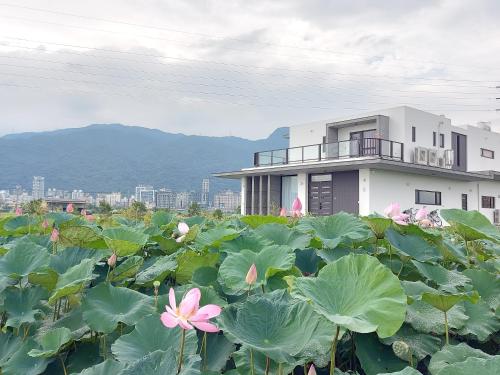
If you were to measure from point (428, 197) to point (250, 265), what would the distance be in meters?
19.6

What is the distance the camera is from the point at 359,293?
79cm

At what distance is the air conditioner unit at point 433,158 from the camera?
18062mm

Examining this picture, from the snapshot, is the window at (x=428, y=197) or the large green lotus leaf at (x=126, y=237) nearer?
the large green lotus leaf at (x=126, y=237)

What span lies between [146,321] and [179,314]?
0.24 metres

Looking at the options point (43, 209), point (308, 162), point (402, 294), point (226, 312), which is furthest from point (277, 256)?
point (308, 162)

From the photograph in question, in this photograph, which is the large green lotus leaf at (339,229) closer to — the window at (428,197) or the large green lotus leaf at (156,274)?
the large green lotus leaf at (156,274)

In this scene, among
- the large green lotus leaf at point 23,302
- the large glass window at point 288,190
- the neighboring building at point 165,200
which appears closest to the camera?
the large green lotus leaf at point 23,302

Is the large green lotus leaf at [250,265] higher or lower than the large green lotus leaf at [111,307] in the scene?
higher

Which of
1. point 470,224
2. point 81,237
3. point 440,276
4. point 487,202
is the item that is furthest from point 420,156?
point 81,237

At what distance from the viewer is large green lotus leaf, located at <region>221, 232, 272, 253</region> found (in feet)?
4.42

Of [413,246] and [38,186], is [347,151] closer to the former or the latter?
[413,246]

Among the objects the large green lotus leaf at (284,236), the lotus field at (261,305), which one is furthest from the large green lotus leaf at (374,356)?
the large green lotus leaf at (284,236)

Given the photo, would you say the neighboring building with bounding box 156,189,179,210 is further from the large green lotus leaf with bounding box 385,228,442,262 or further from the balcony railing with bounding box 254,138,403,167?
the large green lotus leaf with bounding box 385,228,442,262

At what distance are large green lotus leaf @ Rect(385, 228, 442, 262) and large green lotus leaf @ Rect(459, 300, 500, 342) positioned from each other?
0.74 ft
